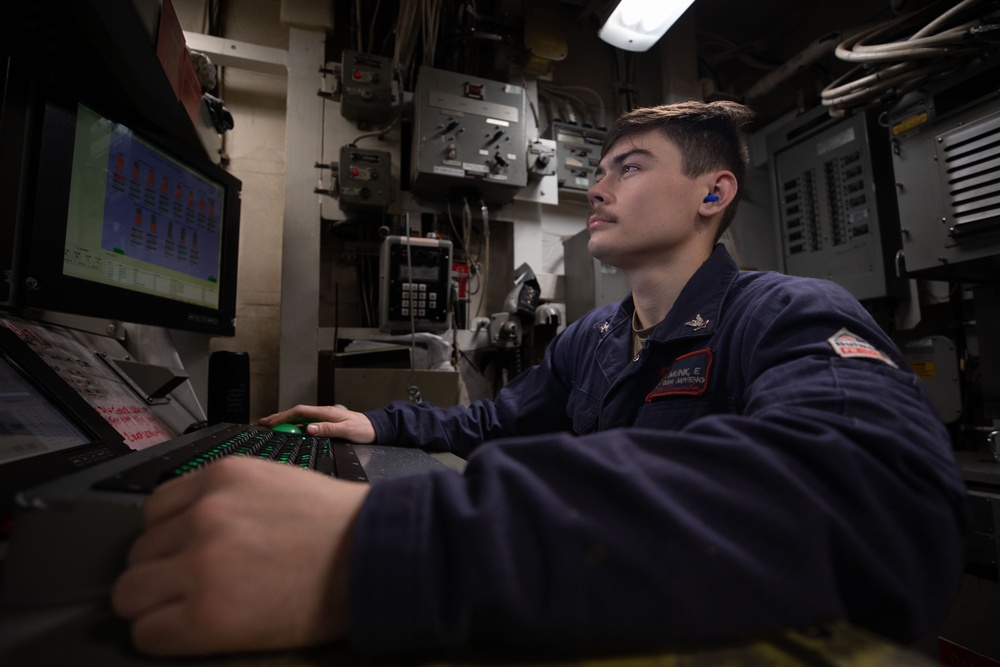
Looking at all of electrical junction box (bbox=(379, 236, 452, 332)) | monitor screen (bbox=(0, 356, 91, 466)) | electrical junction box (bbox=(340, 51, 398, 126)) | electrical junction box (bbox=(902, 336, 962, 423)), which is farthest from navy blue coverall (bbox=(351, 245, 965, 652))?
electrical junction box (bbox=(902, 336, 962, 423))

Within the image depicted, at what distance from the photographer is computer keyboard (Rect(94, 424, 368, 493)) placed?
1.20 ft

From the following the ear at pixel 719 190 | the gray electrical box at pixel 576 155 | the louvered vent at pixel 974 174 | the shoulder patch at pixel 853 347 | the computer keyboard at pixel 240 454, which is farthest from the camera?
the gray electrical box at pixel 576 155

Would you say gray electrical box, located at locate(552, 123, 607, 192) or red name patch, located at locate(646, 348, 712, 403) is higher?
gray electrical box, located at locate(552, 123, 607, 192)

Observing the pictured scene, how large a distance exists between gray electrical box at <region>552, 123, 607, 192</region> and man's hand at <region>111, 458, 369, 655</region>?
2368 millimetres

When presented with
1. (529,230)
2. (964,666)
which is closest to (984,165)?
(964,666)

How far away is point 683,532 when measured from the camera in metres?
0.28

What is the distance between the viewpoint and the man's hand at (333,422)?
3.06ft

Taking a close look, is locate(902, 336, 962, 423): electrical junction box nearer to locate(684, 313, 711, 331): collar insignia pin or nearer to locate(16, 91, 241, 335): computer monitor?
locate(684, 313, 711, 331): collar insignia pin

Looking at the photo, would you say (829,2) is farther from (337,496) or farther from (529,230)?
(337,496)

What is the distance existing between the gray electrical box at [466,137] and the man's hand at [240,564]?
68.8 inches

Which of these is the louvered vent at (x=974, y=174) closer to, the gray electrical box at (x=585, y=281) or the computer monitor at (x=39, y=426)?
the gray electrical box at (x=585, y=281)

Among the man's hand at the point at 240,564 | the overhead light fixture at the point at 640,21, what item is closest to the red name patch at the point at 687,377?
the man's hand at the point at 240,564

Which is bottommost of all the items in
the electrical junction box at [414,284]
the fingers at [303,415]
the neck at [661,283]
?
the fingers at [303,415]

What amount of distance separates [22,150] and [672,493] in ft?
3.51
